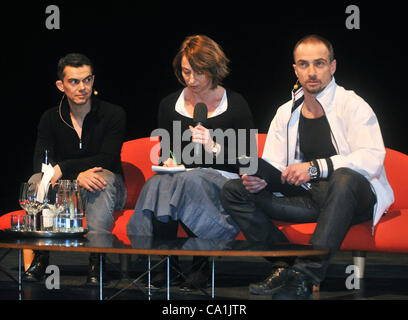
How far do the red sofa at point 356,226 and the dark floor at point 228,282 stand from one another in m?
0.22

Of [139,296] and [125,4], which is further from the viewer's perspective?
[125,4]

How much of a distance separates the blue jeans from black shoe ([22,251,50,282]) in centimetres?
30

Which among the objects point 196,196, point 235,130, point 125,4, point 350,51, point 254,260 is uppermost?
point 125,4

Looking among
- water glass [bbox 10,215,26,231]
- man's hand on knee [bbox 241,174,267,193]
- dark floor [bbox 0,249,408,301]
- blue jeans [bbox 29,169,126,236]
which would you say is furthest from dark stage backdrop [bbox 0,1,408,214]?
water glass [bbox 10,215,26,231]

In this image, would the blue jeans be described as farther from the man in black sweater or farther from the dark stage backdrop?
the dark stage backdrop

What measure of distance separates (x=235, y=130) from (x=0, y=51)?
242 cm

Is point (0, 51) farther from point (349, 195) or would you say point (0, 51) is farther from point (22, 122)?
point (349, 195)

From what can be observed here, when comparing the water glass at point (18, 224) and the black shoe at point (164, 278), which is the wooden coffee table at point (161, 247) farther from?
the black shoe at point (164, 278)

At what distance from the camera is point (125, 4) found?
4.89 metres

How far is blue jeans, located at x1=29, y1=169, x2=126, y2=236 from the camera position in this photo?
3.28 meters

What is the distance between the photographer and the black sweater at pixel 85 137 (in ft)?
12.0

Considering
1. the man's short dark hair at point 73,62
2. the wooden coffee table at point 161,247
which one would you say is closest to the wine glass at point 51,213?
the wooden coffee table at point 161,247

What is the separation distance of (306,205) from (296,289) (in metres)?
0.53

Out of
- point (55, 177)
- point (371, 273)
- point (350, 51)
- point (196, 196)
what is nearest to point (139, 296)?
point (196, 196)
